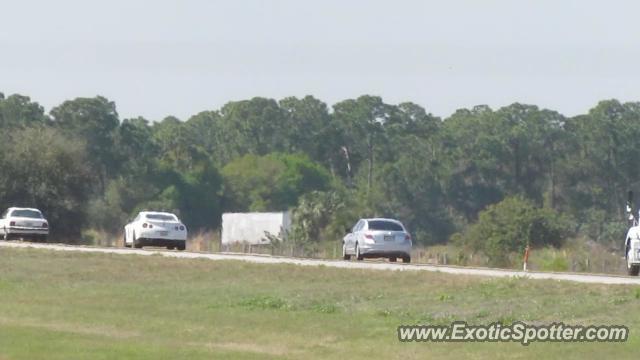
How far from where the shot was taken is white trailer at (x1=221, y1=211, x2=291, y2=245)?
8688 centimetres

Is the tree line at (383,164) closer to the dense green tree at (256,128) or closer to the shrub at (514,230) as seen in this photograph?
the dense green tree at (256,128)

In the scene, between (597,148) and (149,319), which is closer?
(149,319)

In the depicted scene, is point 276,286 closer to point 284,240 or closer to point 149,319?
point 149,319

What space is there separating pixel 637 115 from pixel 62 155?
2731 inches

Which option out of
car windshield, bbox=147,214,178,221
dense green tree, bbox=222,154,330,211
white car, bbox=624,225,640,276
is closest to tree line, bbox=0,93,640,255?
dense green tree, bbox=222,154,330,211

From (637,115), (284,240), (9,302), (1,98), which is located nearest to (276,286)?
(9,302)

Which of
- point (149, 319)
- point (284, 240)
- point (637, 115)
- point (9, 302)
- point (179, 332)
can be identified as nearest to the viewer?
point (179, 332)

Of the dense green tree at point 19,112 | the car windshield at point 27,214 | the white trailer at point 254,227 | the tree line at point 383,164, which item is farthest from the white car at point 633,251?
the dense green tree at point 19,112

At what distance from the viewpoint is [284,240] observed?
274 feet

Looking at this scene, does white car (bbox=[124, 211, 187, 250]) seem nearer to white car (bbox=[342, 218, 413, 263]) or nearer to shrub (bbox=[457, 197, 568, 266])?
white car (bbox=[342, 218, 413, 263])

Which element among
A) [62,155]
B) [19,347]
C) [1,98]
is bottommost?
[19,347]

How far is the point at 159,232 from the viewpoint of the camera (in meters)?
58.6

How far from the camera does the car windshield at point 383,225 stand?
5250 cm

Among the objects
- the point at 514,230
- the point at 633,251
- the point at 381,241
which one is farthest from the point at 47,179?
the point at 633,251
